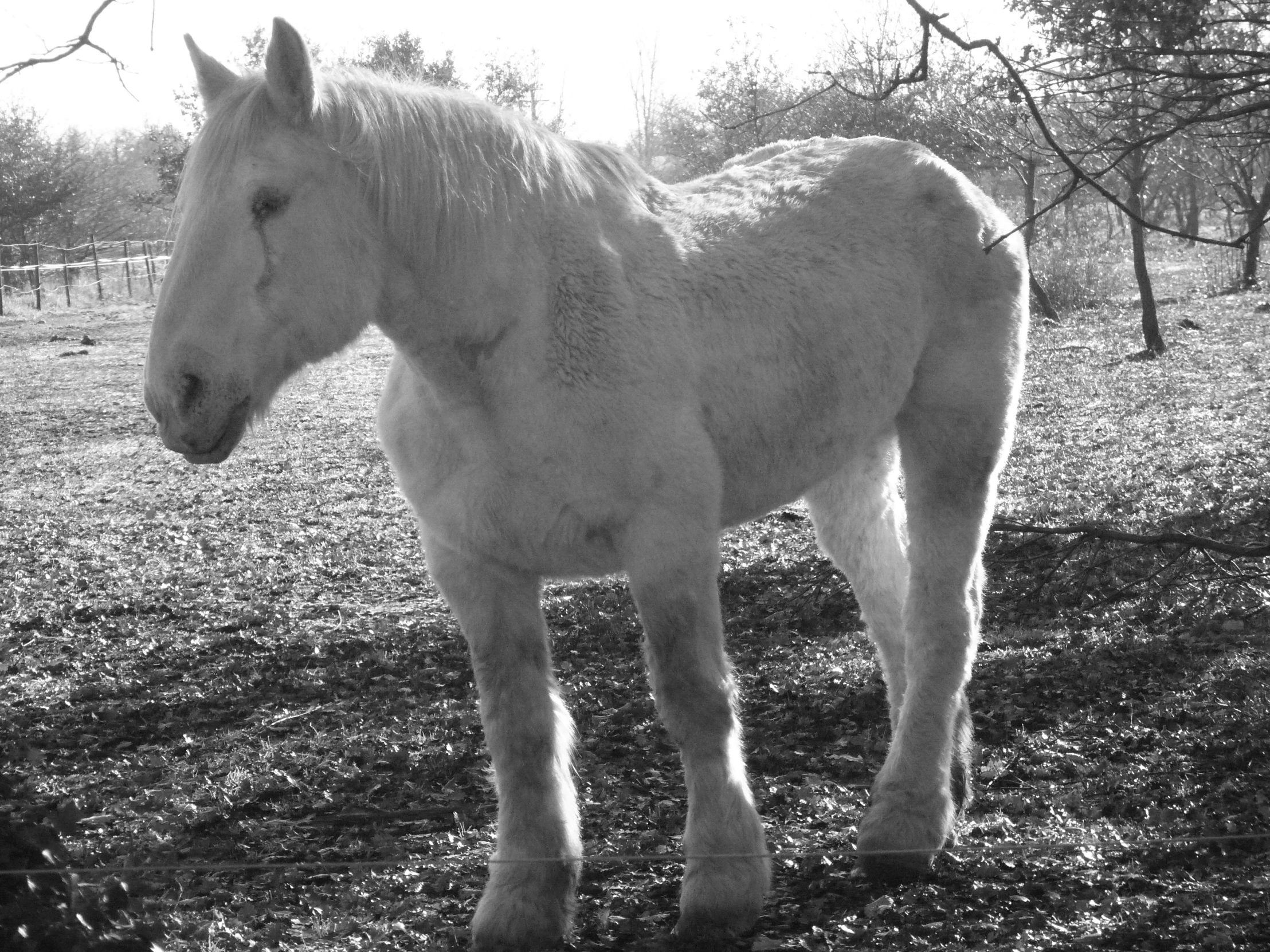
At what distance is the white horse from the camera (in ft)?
8.24

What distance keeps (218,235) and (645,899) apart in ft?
6.86

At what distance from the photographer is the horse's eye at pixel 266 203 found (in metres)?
2.49

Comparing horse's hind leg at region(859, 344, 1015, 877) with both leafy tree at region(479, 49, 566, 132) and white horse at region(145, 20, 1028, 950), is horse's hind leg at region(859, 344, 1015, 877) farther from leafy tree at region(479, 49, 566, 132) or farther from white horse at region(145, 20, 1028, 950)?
leafy tree at region(479, 49, 566, 132)

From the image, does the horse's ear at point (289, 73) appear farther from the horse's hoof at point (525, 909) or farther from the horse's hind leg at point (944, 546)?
the horse's hind leg at point (944, 546)

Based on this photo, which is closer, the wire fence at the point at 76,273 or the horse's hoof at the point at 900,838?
the horse's hoof at the point at 900,838

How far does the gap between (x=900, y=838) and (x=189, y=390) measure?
2.31 meters

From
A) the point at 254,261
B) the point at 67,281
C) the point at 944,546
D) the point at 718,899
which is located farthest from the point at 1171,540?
the point at 67,281

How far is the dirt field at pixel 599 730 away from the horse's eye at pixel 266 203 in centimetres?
122

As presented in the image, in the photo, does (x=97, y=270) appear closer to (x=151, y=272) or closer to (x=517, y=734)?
(x=151, y=272)

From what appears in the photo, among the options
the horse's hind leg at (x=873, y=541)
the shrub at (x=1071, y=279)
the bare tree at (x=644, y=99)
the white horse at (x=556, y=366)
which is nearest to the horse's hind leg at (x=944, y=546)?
the white horse at (x=556, y=366)

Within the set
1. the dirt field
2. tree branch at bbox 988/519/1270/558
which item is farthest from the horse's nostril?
tree branch at bbox 988/519/1270/558

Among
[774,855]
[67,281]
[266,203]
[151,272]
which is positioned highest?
[151,272]

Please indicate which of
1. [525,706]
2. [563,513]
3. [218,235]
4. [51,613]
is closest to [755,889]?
[525,706]

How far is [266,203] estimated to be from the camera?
2.50 metres
